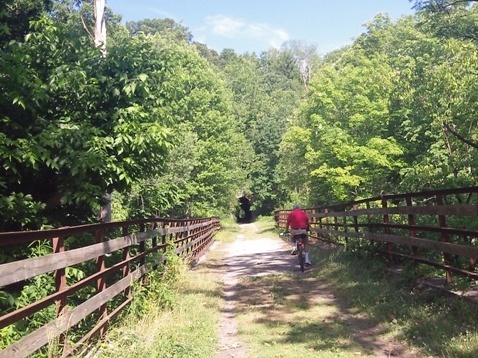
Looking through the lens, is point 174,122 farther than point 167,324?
Yes

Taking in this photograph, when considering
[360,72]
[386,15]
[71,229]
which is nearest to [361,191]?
[360,72]

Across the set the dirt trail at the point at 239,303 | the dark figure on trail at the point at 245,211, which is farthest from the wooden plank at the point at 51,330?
the dark figure on trail at the point at 245,211

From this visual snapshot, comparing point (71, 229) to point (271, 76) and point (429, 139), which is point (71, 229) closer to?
point (429, 139)

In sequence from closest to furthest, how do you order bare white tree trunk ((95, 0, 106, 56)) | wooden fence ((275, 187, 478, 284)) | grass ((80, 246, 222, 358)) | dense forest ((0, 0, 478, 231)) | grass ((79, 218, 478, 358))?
grass ((80, 246, 222, 358)) → grass ((79, 218, 478, 358)) → wooden fence ((275, 187, 478, 284)) → dense forest ((0, 0, 478, 231)) → bare white tree trunk ((95, 0, 106, 56))

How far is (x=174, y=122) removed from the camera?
1030 cm

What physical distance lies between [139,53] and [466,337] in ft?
23.7

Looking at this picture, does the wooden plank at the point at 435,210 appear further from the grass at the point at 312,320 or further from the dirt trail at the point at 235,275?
the dirt trail at the point at 235,275

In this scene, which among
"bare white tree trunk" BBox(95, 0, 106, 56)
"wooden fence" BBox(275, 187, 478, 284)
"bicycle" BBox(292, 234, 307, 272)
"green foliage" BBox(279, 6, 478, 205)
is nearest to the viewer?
"wooden fence" BBox(275, 187, 478, 284)

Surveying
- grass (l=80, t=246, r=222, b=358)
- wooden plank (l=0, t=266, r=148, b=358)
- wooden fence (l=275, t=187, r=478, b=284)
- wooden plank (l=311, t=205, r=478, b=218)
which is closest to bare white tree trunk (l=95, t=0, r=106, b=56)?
grass (l=80, t=246, r=222, b=358)

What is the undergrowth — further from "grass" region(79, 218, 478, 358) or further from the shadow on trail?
the shadow on trail

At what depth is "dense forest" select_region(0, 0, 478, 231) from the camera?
7887mm

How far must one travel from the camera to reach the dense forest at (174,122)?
789 centimetres

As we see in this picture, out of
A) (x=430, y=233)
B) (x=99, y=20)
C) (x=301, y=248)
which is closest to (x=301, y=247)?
(x=301, y=248)

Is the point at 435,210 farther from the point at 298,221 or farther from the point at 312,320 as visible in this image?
the point at 298,221
